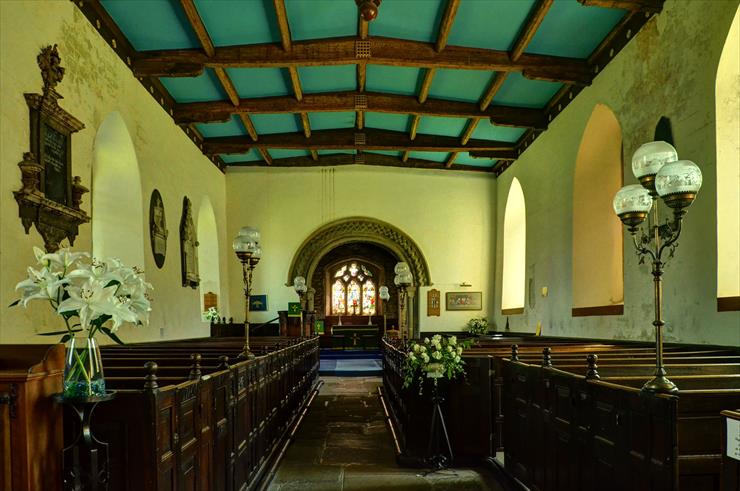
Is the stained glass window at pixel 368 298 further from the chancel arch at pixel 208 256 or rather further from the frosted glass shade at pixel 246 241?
the frosted glass shade at pixel 246 241

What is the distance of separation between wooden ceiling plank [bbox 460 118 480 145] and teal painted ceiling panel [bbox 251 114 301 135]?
11.2 feet

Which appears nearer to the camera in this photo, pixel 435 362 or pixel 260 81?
pixel 435 362

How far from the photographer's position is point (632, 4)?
657cm

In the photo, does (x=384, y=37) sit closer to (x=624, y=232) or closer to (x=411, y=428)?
(x=624, y=232)

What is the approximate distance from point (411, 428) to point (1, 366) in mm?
3769

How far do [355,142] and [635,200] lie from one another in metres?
9.51

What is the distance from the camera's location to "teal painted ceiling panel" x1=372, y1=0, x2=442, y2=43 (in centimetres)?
717

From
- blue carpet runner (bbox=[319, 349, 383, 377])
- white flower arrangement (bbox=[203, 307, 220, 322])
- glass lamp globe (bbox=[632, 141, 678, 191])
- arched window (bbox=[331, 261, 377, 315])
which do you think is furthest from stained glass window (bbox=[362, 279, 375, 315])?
Result: glass lamp globe (bbox=[632, 141, 678, 191])

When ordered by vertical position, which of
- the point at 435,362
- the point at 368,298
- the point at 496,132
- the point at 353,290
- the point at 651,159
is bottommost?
the point at 368,298

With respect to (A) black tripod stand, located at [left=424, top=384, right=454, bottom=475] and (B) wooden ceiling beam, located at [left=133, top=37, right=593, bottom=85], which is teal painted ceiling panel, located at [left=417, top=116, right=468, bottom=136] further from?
(A) black tripod stand, located at [left=424, top=384, right=454, bottom=475]

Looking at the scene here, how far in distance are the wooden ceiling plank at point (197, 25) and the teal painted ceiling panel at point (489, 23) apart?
2278mm

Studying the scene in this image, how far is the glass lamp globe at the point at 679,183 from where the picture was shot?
8.93 feet

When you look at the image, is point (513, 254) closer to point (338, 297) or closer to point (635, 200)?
point (338, 297)

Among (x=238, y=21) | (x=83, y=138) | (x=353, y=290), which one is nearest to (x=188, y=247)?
(x=83, y=138)
